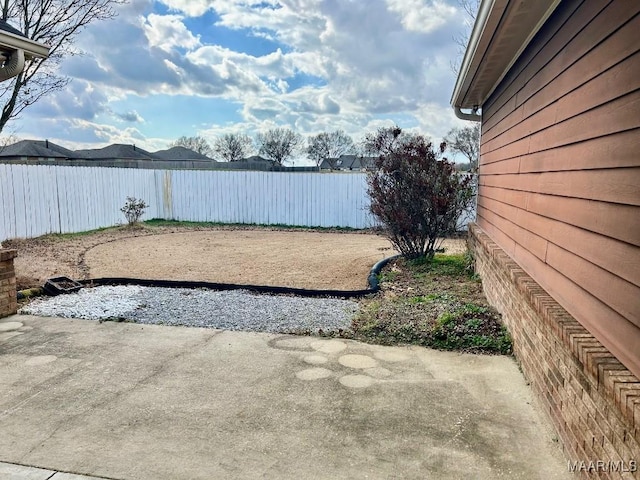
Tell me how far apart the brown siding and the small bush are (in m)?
12.3

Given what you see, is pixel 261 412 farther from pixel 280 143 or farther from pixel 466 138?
pixel 280 143

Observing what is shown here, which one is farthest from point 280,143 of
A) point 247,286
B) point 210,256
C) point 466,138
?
point 247,286

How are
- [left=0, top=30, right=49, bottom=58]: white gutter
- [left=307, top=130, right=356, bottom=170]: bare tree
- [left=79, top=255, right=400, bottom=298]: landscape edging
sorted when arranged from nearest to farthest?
[left=0, top=30, right=49, bottom=58]: white gutter < [left=79, top=255, right=400, bottom=298]: landscape edging < [left=307, top=130, right=356, bottom=170]: bare tree

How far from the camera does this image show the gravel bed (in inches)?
176

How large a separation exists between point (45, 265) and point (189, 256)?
8.39ft

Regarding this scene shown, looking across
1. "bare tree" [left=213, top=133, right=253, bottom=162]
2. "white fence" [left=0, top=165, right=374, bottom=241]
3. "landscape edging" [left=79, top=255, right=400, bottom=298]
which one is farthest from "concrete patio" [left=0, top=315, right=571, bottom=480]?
"bare tree" [left=213, top=133, right=253, bottom=162]

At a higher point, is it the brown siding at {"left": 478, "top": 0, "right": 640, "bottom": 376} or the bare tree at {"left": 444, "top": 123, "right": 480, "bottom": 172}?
the bare tree at {"left": 444, "top": 123, "right": 480, "bottom": 172}

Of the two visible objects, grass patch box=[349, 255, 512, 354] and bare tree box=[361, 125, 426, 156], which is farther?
bare tree box=[361, 125, 426, 156]

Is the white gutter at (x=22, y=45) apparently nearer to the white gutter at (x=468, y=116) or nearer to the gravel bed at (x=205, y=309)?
the gravel bed at (x=205, y=309)

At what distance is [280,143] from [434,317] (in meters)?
46.3

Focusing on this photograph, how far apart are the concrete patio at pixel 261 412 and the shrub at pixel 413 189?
12.7 feet

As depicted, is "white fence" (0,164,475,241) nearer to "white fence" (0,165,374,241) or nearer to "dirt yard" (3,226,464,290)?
"white fence" (0,165,374,241)

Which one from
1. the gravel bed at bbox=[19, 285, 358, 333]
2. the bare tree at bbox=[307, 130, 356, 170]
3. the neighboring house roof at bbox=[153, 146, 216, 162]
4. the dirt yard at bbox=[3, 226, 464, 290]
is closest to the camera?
the gravel bed at bbox=[19, 285, 358, 333]

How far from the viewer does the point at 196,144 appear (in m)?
57.1
